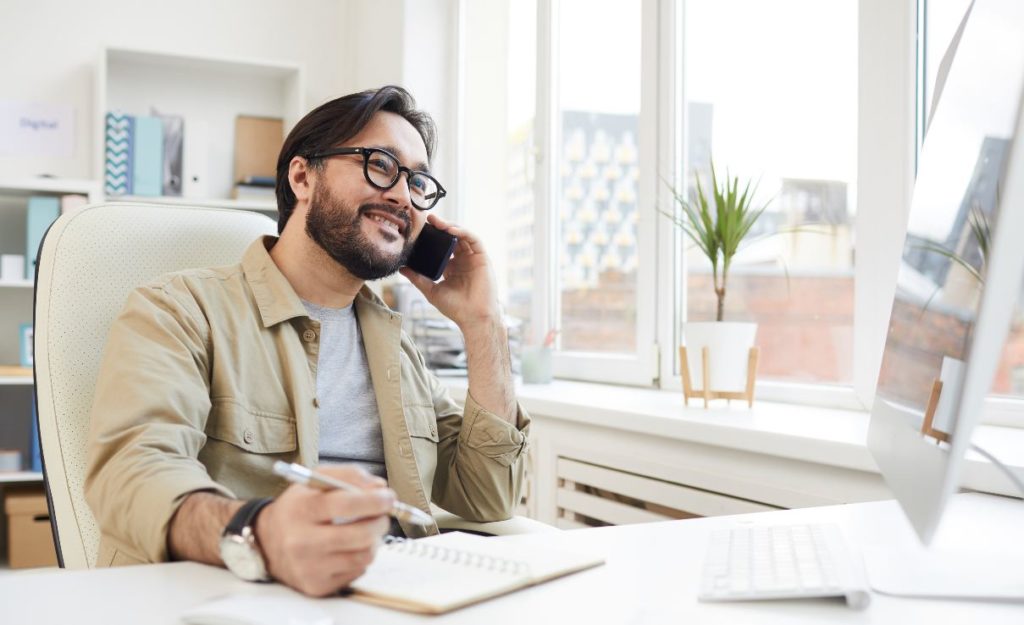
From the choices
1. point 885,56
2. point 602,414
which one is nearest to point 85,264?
point 602,414

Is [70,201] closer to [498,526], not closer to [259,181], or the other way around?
[259,181]

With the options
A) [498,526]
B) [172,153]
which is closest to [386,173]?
[498,526]

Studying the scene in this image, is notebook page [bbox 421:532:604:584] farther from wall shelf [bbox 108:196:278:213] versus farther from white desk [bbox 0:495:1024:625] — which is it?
wall shelf [bbox 108:196:278:213]

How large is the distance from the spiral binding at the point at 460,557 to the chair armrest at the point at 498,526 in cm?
41

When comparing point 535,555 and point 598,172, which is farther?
point 598,172

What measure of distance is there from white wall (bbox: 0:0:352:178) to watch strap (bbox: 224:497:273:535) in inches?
118

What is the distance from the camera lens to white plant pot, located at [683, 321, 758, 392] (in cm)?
187

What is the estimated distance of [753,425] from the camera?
62.7 inches

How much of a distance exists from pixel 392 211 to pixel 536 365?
1.16 metres

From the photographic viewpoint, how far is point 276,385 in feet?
4.35

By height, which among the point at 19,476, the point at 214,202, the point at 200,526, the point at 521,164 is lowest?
the point at 19,476

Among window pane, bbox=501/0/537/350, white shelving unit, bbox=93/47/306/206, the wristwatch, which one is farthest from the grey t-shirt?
white shelving unit, bbox=93/47/306/206

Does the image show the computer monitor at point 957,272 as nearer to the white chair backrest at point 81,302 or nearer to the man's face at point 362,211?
the man's face at point 362,211

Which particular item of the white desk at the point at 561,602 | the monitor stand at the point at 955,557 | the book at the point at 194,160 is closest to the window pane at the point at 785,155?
the monitor stand at the point at 955,557
